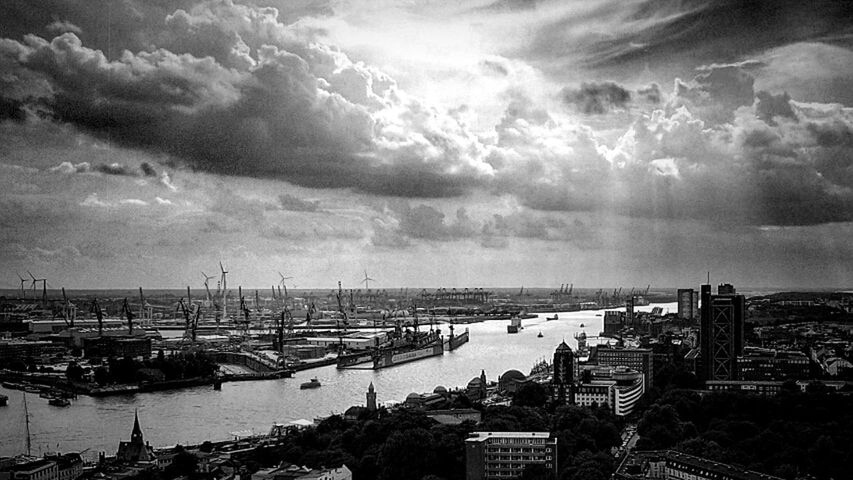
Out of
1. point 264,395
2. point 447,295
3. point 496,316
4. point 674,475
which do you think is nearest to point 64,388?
point 264,395

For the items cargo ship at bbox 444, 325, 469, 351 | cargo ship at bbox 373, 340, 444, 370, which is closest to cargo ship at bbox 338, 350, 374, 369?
cargo ship at bbox 373, 340, 444, 370

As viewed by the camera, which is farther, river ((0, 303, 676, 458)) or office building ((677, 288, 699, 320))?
office building ((677, 288, 699, 320))

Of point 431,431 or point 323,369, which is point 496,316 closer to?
point 323,369

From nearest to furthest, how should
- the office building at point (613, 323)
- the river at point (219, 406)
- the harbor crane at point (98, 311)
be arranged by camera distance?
1. the river at point (219, 406)
2. the harbor crane at point (98, 311)
3. the office building at point (613, 323)

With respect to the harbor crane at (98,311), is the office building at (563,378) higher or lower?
lower

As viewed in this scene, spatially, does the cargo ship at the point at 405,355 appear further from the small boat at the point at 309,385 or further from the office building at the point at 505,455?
the office building at the point at 505,455

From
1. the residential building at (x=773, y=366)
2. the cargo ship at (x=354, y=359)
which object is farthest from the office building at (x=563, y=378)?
the cargo ship at (x=354, y=359)

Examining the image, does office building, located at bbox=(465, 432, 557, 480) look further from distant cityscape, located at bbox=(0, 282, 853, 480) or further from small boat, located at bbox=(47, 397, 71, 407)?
small boat, located at bbox=(47, 397, 71, 407)
